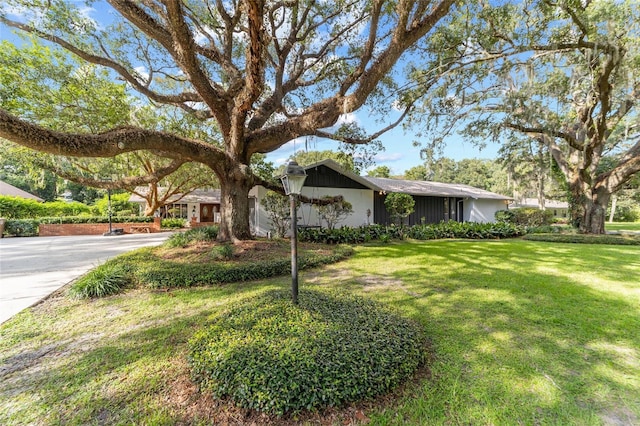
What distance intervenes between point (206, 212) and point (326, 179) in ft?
59.0

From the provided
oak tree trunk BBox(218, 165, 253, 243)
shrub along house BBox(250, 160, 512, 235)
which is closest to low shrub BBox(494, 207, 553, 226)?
shrub along house BBox(250, 160, 512, 235)

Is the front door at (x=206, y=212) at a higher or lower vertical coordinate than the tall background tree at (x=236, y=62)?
lower

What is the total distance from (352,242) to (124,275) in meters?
8.05

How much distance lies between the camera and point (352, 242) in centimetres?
1149

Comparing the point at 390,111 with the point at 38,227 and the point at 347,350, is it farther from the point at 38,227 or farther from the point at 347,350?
the point at 38,227

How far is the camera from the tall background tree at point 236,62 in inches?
207

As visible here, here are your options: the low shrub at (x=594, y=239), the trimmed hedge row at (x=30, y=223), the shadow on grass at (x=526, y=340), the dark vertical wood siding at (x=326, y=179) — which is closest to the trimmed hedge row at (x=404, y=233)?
the low shrub at (x=594, y=239)

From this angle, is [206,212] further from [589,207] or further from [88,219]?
[589,207]

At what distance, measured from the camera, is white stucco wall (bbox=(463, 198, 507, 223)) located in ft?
60.2

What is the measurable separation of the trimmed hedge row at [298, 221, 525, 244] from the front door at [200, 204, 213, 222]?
1876 centimetres

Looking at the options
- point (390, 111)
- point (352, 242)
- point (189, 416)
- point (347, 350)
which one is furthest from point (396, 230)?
point (189, 416)

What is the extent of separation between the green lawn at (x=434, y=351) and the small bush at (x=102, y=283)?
28cm

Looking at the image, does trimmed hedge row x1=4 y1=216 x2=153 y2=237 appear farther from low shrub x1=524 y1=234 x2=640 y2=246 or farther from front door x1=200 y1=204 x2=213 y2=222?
low shrub x1=524 y1=234 x2=640 y2=246

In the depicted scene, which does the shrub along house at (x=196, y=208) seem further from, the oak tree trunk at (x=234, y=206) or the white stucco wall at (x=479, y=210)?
the white stucco wall at (x=479, y=210)
